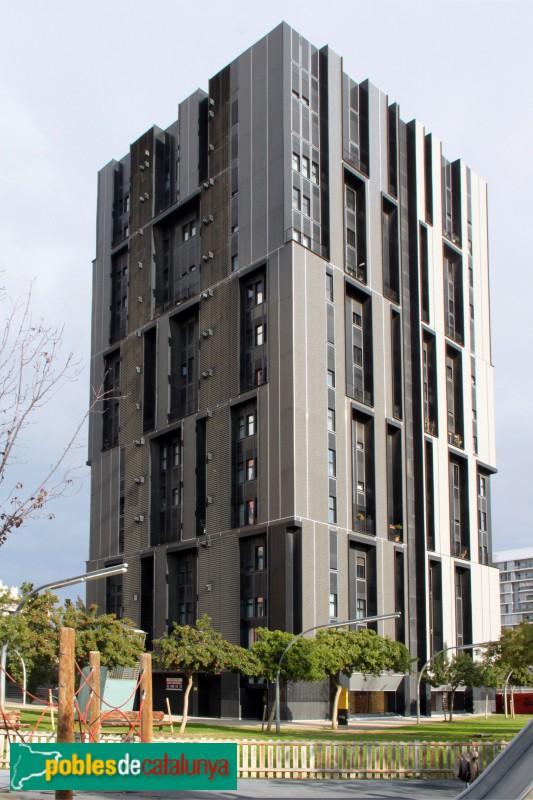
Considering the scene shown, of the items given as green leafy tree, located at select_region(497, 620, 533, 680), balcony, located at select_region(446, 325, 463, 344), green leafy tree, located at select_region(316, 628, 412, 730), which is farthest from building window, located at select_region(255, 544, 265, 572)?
balcony, located at select_region(446, 325, 463, 344)

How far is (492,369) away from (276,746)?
71681 millimetres

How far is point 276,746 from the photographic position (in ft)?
115

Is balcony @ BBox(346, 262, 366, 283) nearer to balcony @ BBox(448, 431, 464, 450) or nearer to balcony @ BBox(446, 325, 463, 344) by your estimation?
balcony @ BBox(446, 325, 463, 344)

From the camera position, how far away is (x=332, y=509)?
7406cm

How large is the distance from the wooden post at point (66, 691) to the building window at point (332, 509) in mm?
52352

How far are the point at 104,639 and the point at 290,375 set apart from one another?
23692mm

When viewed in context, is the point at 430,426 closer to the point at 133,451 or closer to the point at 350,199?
the point at 350,199

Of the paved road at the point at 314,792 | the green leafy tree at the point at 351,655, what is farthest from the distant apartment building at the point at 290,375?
the paved road at the point at 314,792

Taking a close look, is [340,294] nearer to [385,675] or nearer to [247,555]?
[247,555]

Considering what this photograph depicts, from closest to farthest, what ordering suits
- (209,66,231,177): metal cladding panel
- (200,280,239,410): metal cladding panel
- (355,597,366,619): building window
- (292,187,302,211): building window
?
(355,597,366,619): building window
(292,187,302,211): building window
(200,280,239,410): metal cladding panel
(209,66,231,177): metal cladding panel

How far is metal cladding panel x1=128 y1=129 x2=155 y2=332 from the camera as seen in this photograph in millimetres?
90312

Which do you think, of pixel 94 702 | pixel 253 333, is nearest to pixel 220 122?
pixel 253 333

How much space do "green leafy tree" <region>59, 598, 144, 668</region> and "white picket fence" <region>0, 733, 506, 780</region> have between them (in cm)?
2211

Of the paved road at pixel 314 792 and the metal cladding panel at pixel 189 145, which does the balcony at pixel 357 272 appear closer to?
the metal cladding panel at pixel 189 145
